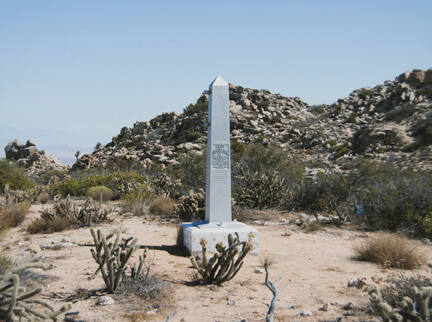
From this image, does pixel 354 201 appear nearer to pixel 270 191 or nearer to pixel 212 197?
pixel 270 191

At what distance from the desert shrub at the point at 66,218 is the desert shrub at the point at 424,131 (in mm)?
24929

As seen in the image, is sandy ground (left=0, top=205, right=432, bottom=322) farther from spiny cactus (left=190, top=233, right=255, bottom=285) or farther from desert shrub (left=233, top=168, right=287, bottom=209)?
desert shrub (left=233, top=168, right=287, bottom=209)

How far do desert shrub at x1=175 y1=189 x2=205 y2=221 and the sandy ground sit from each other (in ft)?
4.11

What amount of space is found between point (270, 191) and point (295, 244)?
4.61 metres

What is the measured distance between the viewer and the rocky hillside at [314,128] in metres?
30.8

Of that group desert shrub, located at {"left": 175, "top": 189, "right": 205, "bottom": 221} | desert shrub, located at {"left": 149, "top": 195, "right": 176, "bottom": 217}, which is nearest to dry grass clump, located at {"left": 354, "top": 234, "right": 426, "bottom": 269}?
desert shrub, located at {"left": 175, "top": 189, "right": 205, "bottom": 221}

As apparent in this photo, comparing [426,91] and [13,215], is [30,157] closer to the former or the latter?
[13,215]

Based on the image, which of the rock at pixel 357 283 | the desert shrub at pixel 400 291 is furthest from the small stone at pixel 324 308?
the rock at pixel 357 283

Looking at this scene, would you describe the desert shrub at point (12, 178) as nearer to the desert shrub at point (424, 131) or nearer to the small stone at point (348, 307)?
the small stone at point (348, 307)

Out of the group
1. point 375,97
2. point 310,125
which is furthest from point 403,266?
point 375,97

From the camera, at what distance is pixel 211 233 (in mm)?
7660

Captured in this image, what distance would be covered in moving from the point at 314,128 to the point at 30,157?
3283cm

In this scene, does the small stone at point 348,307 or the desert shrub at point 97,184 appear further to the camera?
the desert shrub at point 97,184

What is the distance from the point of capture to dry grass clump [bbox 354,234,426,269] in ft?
22.1
